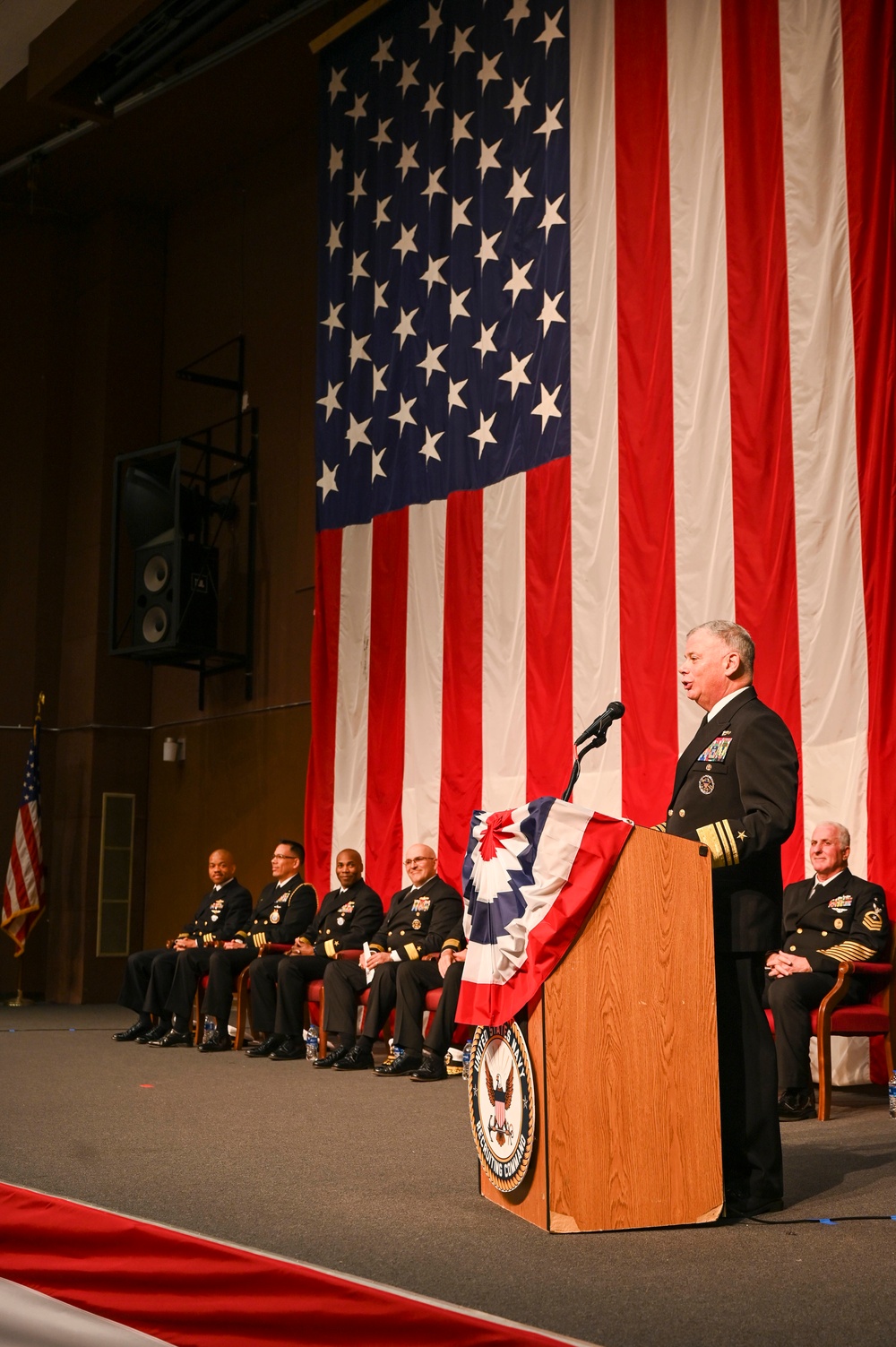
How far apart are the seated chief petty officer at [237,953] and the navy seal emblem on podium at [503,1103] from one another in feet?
12.6

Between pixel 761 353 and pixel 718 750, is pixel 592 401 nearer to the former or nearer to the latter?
pixel 761 353

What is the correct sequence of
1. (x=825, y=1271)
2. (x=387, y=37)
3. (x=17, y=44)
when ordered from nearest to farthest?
(x=825, y=1271) < (x=387, y=37) < (x=17, y=44)

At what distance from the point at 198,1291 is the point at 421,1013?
369 centimetres

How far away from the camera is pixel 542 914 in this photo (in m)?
2.71

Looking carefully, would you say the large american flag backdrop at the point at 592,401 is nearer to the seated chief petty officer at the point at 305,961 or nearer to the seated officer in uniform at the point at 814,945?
the seated officer in uniform at the point at 814,945

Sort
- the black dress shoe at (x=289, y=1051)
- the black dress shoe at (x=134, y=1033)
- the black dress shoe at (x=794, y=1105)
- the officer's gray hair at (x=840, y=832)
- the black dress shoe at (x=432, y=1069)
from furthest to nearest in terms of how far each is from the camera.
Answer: the black dress shoe at (x=134, y=1033)
the black dress shoe at (x=289, y=1051)
the black dress shoe at (x=432, y=1069)
the officer's gray hair at (x=840, y=832)
the black dress shoe at (x=794, y=1105)

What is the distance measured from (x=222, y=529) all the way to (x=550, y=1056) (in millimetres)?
7513

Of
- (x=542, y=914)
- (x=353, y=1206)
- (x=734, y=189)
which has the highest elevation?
(x=734, y=189)

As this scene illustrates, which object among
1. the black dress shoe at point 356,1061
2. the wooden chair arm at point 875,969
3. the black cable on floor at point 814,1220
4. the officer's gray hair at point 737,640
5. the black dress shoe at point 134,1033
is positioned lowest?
the black dress shoe at point 134,1033

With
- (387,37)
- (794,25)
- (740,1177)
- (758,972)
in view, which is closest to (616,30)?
(794,25)

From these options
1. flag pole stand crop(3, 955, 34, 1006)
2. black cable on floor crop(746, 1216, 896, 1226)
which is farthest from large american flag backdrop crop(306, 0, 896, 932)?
flag pole stand crop(3, 955, 34, 1006)

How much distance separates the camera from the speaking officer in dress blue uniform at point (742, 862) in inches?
110

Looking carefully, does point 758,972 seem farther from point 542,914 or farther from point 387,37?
point 387,37

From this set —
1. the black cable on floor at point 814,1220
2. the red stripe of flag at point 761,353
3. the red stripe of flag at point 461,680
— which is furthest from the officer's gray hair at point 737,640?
the red stripe of flag at point 461,680
